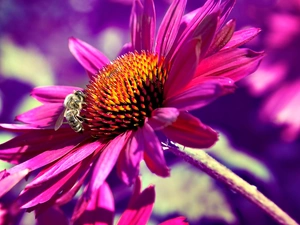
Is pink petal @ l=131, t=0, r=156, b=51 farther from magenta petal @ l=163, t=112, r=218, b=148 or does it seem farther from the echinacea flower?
magenta petal @ l=163, t=112, r=218, b=148

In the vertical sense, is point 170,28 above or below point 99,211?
above

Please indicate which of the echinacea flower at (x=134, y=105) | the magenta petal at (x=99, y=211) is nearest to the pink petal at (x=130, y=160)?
the echinacea flower at (x=134, y=105)

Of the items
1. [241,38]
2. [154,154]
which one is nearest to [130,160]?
[154,154]

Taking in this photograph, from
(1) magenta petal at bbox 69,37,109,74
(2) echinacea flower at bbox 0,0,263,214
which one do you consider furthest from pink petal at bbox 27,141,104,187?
(1) magenta petal at bbox 69,37,109,74

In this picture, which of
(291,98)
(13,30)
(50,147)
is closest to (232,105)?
(291,98)

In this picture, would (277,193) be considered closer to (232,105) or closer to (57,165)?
(232,105)

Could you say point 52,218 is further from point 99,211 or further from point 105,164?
point 105,164
